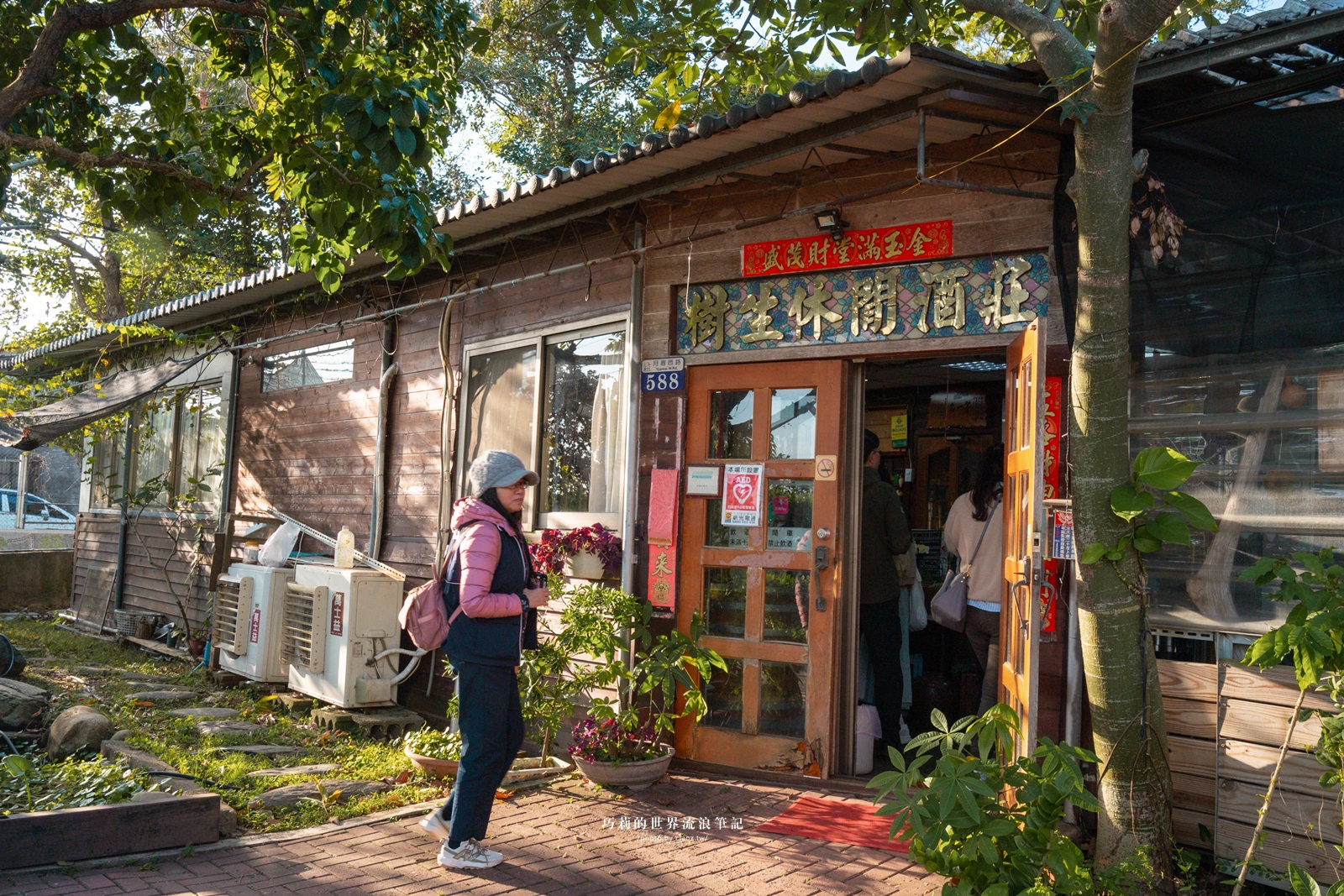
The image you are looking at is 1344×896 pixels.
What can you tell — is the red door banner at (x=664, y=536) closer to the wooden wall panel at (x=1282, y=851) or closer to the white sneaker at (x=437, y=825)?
the white sneaker at (x=437, y=825)

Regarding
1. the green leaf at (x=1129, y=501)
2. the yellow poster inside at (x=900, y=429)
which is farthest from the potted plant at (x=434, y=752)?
the yellow poster inside at (x=900, y=429)

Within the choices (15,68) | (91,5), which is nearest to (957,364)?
(91,5)

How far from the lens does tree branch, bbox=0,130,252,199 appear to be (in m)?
5.43

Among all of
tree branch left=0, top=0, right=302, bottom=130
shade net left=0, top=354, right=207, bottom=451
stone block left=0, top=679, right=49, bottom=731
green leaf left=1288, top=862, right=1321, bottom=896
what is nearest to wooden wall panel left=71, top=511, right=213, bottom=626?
shade net left=0, top=354, right=207, bottom=451

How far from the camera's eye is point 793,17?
6164mm

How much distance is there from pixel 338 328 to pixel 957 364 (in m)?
5.81

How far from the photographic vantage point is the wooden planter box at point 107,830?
4.17 meters

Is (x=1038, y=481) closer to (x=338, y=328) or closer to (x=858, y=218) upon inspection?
(x=858, y=218)

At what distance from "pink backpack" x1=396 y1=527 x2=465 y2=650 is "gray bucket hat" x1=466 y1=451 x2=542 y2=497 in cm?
26

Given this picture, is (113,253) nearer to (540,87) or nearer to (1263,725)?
(540,87)

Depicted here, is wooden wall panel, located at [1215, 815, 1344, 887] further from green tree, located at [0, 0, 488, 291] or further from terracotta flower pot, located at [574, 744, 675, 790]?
green tree, located at [0, 0, 488, 291]

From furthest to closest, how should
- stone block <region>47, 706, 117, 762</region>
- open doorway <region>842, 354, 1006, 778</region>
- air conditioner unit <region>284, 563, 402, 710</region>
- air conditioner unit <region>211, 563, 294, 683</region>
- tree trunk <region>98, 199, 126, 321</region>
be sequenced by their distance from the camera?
tree trunk <region>98, 199, 126, 321</region> < air conditioner unit <region>211, 563, 294, 683</region> < air conditioner unit <region>284, 563, 402, 710</region> < open doorway <region>842, 354, 1006, 778</region> < stone block <region>47, 706, 117, 762</region>

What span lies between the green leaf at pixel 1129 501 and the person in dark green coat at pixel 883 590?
2.44 m

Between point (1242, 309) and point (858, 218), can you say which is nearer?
point (1242, 309)
